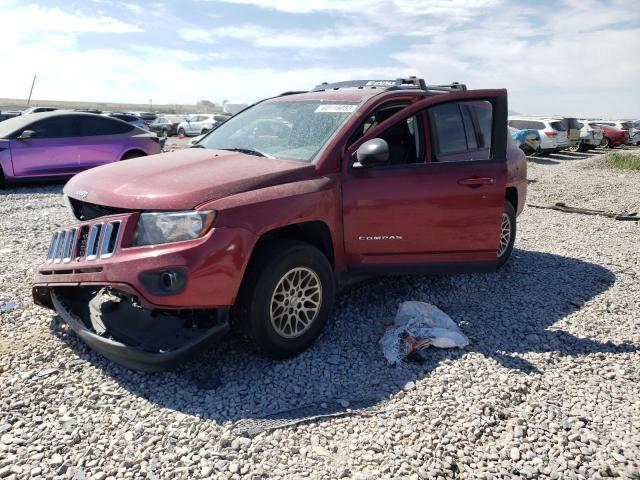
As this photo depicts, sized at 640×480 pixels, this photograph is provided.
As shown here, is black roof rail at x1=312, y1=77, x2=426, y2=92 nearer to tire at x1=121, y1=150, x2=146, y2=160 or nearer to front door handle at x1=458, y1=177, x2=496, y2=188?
front door handle at x1=458, y1=177, x2=496, y2=188

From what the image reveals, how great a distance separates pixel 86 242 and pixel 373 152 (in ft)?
6.62

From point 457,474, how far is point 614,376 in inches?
65.5

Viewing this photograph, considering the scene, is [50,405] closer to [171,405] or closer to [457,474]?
[171,405]

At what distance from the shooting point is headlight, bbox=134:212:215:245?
3057mm

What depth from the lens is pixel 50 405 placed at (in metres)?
3.01

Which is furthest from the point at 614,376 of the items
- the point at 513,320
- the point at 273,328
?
the point at 273,328

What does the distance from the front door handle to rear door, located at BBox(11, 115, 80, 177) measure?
27.9ft

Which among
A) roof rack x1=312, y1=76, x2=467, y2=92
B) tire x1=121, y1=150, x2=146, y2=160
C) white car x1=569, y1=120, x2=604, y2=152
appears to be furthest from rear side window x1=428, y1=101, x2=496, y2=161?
white car x1=569, y1=120, x2=604, y2=152

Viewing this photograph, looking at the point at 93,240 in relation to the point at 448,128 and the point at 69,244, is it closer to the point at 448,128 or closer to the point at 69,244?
the point at 69,244

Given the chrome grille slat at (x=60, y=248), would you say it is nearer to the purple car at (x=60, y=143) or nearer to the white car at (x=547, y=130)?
the purple car at (x=60, y=143)

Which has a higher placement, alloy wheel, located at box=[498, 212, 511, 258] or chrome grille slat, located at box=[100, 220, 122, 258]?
chrome grille slat, located at box=[100, 220, 122, 258]

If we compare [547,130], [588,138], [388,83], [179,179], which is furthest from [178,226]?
[588,138]

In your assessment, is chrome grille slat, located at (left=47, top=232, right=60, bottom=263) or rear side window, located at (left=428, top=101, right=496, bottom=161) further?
rear side window, located at (left=428, top=101, right=496, bottom=161)

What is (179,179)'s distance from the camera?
3.38 meters
